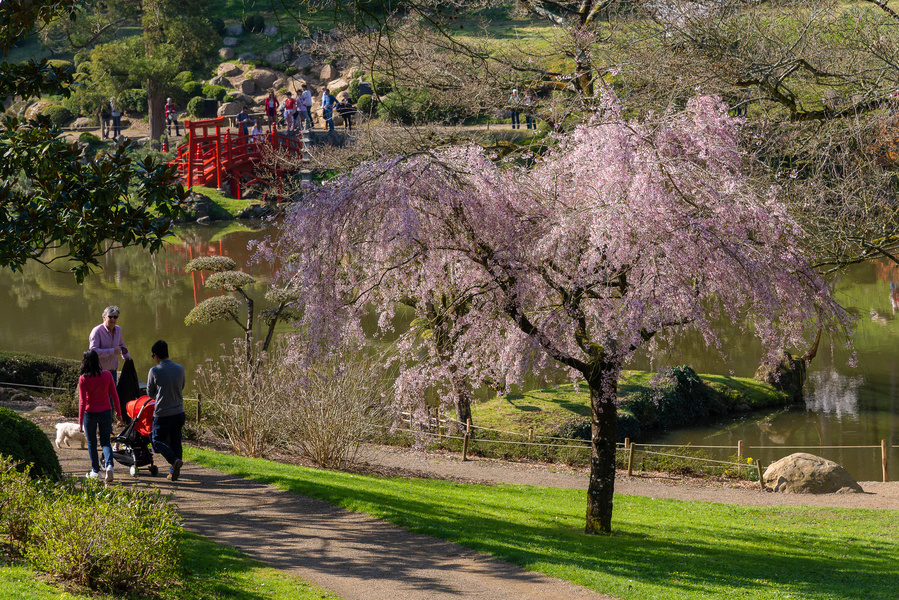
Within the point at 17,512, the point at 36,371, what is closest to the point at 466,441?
the point at 36,371

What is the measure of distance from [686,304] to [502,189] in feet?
6.69

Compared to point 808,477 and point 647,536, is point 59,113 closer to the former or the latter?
point 808,477

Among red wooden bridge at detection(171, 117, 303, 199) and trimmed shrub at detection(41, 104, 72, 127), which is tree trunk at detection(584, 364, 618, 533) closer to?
red wooden bridge at detection(171, 117, 303, 199)

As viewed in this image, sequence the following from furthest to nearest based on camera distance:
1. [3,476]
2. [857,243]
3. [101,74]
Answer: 1. [101,74]
2. [857,243]
3. [3,476]

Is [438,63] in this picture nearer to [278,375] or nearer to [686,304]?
[278,375]

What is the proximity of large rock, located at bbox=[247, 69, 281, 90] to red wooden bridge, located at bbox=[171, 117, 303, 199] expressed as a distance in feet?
46.0

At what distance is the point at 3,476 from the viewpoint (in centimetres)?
612

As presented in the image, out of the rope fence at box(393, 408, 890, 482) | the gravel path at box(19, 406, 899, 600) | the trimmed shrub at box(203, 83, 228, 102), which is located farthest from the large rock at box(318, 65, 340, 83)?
the gravel path at box(19, 406, 899, 600)

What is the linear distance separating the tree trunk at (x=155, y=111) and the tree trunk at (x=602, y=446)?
4521cm

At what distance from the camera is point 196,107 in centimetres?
5134

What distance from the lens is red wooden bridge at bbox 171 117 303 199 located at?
40.7m

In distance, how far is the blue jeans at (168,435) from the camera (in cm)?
889

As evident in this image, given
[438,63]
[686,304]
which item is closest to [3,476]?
[686,304]

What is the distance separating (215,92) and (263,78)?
5.15 meters
